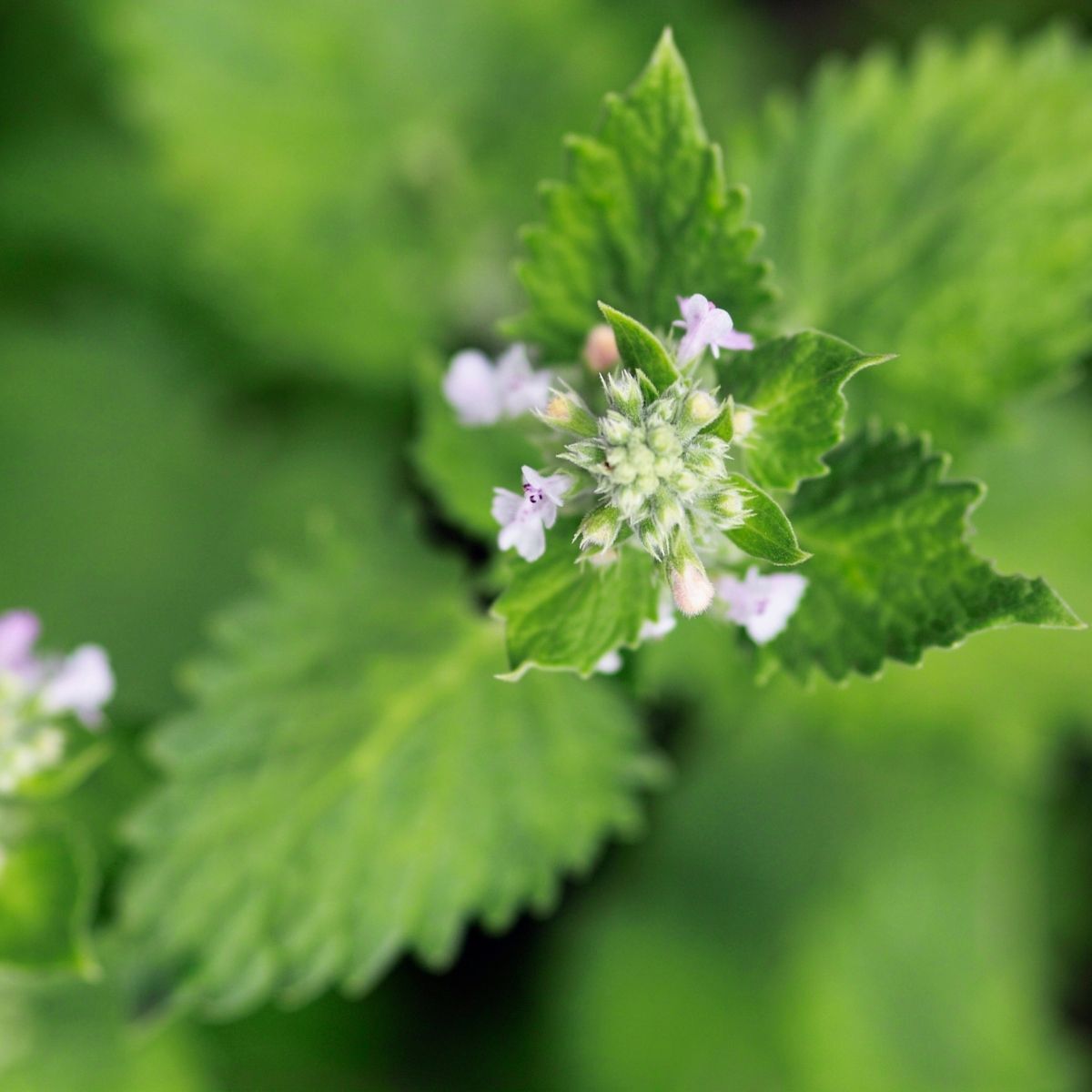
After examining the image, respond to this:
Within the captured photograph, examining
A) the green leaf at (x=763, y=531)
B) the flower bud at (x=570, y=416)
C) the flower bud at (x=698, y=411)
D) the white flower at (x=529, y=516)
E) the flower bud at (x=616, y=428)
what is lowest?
the green leaf at (x=763, y=531)

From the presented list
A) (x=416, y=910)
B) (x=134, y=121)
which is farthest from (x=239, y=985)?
(x=134, y=121)

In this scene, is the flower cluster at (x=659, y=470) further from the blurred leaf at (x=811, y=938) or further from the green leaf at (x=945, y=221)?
the blurred leaf at (x=811, y=938)

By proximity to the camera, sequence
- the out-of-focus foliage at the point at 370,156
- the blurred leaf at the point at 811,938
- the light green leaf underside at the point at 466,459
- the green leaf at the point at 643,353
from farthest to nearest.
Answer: the blurred leaf at the point at 811,938
the out-of-focus foliage at the point at 370,156
the light green leaf underside at the point at 466,459
the green leaf at the point at 643,353

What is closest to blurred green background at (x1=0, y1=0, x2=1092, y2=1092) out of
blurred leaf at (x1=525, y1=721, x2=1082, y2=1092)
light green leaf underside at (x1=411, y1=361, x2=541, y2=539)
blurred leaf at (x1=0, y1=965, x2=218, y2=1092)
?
blurred leaf at (x1=525, y1=721, x2=1082, y2=1092)

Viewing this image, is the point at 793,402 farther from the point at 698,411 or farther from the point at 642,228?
the point at 642,228

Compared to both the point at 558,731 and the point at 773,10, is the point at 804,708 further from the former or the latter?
the point at 773,10

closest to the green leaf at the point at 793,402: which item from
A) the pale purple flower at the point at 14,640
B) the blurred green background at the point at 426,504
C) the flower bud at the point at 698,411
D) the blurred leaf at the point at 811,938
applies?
the flower bud at the point at 698,411
